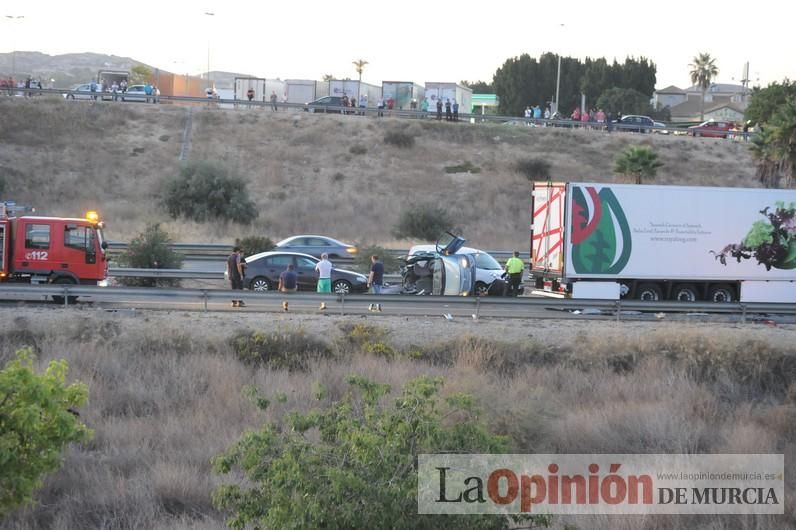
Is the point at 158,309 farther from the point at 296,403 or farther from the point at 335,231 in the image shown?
the point at 335,231

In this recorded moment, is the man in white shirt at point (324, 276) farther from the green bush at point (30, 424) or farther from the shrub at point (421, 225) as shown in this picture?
the shrub at point (421, 225)

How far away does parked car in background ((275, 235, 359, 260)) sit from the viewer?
32.0 m

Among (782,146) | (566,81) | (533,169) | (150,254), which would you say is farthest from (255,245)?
(566,81)

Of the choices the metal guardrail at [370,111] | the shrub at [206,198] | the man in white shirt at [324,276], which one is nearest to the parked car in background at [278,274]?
the man in white shirt at [324,276]

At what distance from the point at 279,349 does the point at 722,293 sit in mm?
12967

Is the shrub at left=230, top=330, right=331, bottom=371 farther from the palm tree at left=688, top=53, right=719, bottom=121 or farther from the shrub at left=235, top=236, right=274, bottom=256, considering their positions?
the palm tree at left=688, top=53, right=719, bottom=121

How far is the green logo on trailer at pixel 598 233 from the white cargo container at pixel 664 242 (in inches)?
1.0

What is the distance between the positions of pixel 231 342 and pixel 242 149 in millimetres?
36442

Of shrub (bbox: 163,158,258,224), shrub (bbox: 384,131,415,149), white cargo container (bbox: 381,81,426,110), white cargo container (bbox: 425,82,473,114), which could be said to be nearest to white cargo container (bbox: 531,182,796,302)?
shrub (bbox: 163,158,258,224)

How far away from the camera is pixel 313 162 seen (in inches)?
2088

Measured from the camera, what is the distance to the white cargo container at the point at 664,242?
944 inches

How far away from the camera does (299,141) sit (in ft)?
181

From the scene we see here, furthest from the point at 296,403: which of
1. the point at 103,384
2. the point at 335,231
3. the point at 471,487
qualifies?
the point at 335,231

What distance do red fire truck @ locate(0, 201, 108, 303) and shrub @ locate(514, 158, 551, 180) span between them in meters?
33.8
